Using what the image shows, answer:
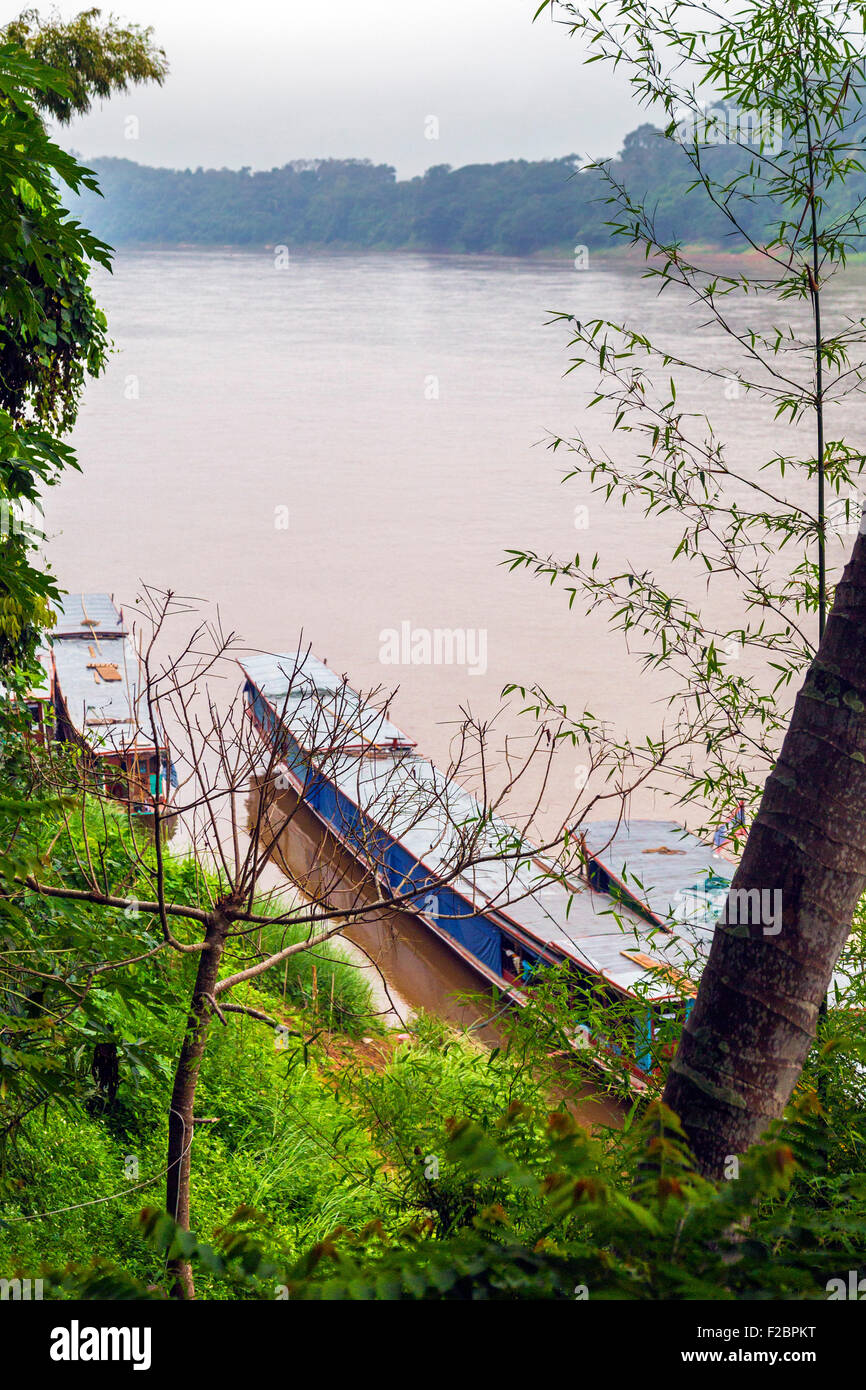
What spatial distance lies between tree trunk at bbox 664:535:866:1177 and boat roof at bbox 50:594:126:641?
1777 centimetres

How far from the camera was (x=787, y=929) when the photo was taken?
2047mm

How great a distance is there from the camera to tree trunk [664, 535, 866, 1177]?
2.05 m

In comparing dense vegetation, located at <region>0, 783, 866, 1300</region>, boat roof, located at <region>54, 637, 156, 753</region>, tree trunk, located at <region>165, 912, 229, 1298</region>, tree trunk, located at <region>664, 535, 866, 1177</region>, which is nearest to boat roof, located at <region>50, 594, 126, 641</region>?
boat roof, located at <region>54, 637, 156, 753</region>

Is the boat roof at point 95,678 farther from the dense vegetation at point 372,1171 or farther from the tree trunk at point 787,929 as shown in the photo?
the tree trunk at point 787,929

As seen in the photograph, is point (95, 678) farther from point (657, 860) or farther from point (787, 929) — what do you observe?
point (787, 929)

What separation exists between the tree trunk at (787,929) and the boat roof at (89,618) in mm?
17767

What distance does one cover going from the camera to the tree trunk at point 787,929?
6.72ft

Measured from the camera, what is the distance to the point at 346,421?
1725 inches

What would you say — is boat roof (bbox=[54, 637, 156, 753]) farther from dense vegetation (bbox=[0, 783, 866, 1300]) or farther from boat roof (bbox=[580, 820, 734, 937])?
dense vegetation (bbox=[0, 783, 866, 1300])

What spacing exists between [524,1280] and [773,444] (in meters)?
32.3

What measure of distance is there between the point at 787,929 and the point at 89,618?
20.6 m

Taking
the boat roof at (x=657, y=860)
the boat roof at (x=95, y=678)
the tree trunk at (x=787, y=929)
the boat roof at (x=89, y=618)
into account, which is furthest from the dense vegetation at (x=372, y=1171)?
the boat roof at (x=89, y=618)

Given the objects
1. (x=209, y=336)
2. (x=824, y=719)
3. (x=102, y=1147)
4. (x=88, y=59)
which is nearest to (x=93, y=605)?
(x=88, y=59)

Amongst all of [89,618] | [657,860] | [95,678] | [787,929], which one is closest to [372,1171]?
[787,929]
